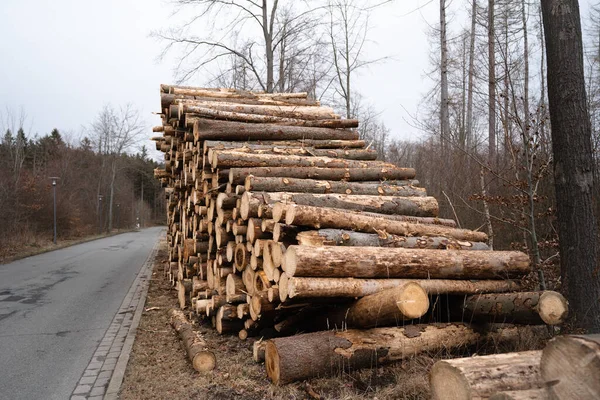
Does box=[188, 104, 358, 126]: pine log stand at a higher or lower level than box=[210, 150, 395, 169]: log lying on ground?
higher

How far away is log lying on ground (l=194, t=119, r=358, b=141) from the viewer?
8.08 metres

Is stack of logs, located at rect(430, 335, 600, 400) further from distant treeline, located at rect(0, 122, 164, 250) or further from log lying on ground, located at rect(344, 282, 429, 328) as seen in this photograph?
distant treeline, located at rect(0, 122, 164, 250)

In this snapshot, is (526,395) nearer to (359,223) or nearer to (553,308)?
(553,308)

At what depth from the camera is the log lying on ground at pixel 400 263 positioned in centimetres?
488

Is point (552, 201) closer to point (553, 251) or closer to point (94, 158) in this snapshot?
point (553, 251)

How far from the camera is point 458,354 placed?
17.7 ft

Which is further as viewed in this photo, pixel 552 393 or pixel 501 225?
pixel 501 225

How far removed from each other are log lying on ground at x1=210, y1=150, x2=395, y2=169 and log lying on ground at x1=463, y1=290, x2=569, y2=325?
3326mm

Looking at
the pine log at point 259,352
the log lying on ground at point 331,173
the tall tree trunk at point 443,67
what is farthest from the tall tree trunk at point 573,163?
the tall tree trunk at point 443,67

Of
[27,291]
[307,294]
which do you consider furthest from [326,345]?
[27,291]

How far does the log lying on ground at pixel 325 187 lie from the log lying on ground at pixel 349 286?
1.79 m

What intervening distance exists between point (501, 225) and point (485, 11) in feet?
32.4

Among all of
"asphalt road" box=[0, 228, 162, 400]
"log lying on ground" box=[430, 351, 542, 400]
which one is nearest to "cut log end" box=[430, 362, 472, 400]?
"log lying on ground" box=[430, 351, 542, 400]

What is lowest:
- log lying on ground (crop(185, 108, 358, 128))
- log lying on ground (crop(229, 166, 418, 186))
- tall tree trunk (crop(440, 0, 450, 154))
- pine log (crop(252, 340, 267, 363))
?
pine log (crop(252, 340, 267, 363))
